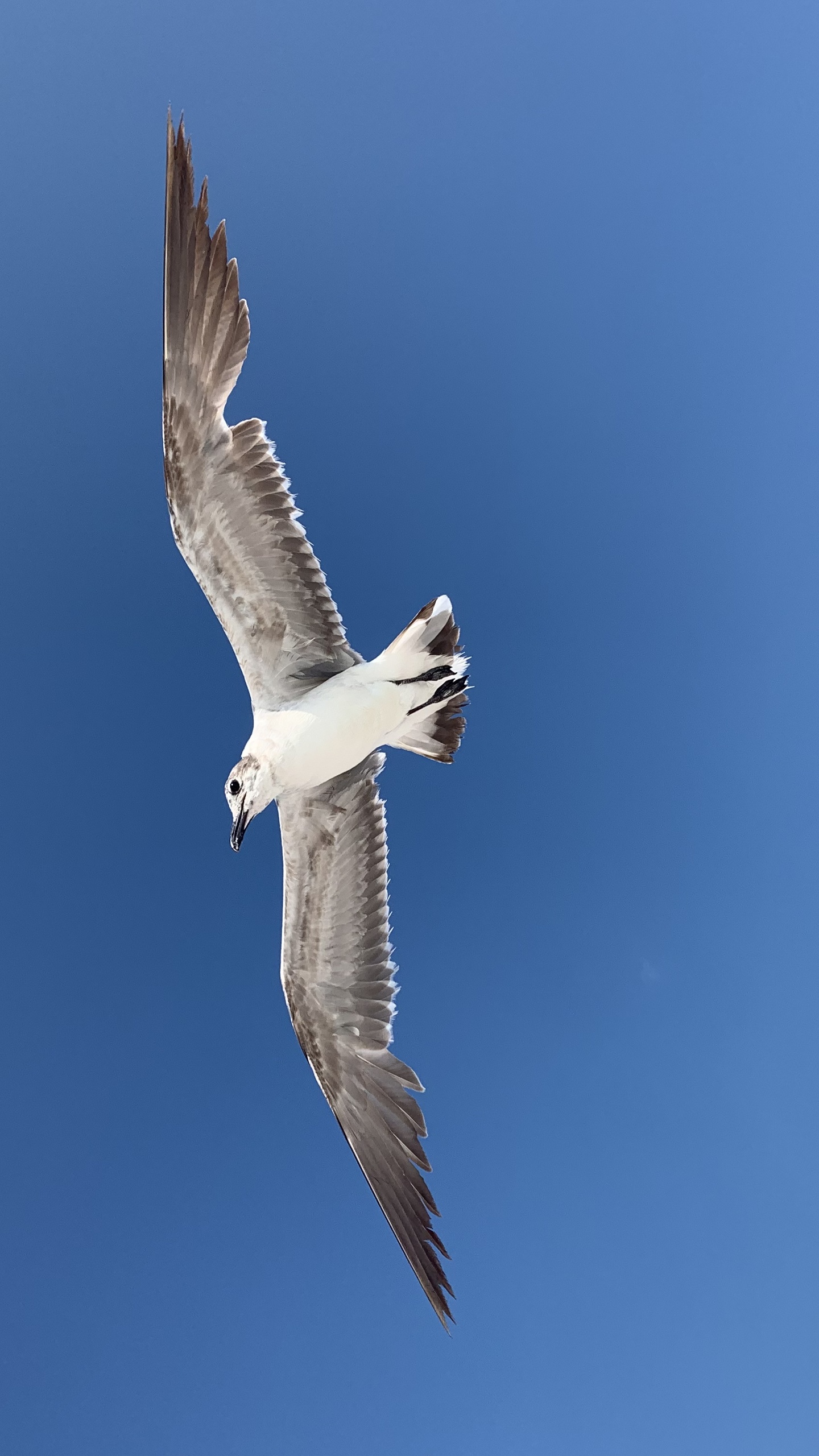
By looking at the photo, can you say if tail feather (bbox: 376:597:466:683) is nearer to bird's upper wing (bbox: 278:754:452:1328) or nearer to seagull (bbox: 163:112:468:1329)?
seagull (bbox: 163:112:468:1329)

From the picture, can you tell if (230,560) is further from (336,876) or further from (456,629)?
Result: (336,876)

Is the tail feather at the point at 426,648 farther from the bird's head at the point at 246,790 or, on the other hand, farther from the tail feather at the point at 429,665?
the bird's head at the point at 246,790

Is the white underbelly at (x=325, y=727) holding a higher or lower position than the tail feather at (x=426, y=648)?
lower

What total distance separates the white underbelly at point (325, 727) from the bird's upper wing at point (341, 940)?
16.7 inches

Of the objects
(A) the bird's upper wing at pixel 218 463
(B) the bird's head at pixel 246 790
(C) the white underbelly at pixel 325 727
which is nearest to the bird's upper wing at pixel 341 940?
(C) the white underbelly at pixel 325 727

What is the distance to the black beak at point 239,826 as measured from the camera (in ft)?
18.0

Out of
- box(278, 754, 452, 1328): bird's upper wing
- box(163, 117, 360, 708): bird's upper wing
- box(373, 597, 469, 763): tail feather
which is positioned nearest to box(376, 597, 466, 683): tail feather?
box(373, 597, 469, 763): tail feather

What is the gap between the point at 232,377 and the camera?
518cm

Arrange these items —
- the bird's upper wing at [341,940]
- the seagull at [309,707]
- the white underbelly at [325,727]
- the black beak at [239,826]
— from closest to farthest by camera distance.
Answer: the seagull at [309,707] → the black beak at [239,826] → the white underbelly at [325,727] → the bird's upper wing at [341,940]

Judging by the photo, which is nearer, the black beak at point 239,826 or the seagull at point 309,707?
the seagull at point 309,707

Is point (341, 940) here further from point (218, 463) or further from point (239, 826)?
point (218, 463)

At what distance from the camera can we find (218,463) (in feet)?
17.1

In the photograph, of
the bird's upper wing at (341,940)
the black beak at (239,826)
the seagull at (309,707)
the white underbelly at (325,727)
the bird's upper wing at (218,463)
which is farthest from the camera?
the bird's upper wing at (341,940)

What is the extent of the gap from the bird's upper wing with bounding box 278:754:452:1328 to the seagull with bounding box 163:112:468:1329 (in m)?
0.01
